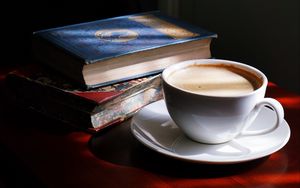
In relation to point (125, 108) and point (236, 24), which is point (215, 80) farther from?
point (236, 24)

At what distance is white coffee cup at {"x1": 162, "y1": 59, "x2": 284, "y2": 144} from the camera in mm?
467

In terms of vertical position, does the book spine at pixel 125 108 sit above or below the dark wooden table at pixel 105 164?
above

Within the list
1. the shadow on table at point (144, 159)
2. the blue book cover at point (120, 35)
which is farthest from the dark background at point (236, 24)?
the shadow on table at point (144, 159)

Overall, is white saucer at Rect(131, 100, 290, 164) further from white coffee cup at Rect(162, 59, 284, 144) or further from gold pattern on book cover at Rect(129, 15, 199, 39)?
gold pattern on book cover at Rect(129, 15, 199, 39)

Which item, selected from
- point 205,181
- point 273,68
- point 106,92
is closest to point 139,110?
point 106,92

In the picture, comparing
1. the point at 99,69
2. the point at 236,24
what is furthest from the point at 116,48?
the point at 236,24

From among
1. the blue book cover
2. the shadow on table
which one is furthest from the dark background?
the shadow on table

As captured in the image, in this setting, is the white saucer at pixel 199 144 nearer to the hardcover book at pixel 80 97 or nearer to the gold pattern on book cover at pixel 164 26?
the hardcover book at pixel 80 97

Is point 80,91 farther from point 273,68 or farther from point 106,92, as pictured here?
point 273,68

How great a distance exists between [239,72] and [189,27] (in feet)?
0.55

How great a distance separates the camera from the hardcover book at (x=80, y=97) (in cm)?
55

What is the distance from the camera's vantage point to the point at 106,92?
1.84 feet

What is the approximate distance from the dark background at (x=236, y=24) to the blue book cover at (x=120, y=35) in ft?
0.79

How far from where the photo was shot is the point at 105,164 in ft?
1.63
